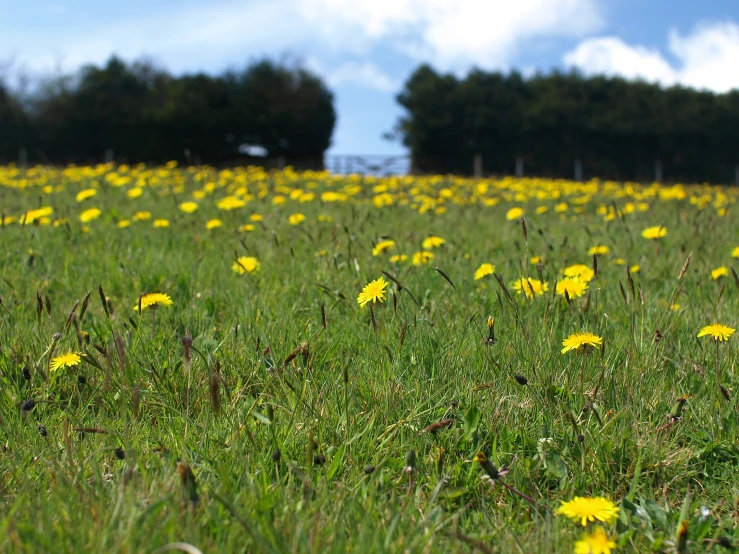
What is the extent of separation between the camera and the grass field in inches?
52.4

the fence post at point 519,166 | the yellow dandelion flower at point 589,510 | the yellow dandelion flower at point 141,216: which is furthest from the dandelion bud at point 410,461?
the fence post at point 519,166

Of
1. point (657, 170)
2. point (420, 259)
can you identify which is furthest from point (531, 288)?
point (657, 170)

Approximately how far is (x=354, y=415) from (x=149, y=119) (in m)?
25.3

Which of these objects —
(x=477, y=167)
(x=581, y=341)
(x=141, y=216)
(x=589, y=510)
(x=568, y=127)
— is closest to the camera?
(x=589, y=510)

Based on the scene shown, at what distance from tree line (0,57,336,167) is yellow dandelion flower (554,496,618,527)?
23.9 metres

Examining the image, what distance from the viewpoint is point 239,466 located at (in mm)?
1533

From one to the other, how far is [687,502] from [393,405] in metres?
0.72

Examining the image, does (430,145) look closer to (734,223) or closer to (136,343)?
(734,223)

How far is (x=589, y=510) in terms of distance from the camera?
1.37m

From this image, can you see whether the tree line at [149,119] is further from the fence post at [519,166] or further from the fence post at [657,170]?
the fence post at [657,170]

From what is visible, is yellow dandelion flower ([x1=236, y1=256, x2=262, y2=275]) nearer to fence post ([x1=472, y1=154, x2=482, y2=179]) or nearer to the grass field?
the grass field

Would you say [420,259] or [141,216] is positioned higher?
[141,216]

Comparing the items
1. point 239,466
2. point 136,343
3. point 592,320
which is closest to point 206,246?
point 136,343

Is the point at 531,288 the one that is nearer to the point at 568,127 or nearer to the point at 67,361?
the point at 67,361
